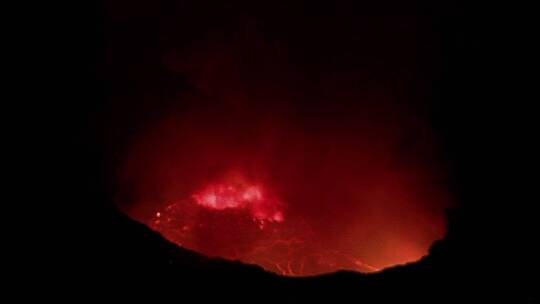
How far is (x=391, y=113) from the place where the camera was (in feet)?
30.7

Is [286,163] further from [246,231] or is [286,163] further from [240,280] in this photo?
[240,280]

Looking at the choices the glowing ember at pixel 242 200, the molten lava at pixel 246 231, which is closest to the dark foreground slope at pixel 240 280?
the molten lava at pixel 246 231

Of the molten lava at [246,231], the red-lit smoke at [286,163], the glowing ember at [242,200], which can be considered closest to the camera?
the molten lava at [246,231]

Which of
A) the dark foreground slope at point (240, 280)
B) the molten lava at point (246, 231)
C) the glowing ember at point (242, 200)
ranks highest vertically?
the glowing ember at point (242, 200)

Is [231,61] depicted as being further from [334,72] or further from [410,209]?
[410,209]

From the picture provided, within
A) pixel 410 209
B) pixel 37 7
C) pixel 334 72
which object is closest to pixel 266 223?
pixel 410 209

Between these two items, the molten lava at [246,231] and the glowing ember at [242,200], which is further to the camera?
the glowing ember at [242,200]

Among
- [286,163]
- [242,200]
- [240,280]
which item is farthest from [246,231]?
[240,280]

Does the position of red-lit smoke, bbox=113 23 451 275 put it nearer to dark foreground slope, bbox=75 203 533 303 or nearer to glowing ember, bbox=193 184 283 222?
glowing ember, bbox=193 184 283 222

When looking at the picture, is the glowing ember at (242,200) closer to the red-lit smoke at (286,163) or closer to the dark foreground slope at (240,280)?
the red-lit smoke at (286,163)

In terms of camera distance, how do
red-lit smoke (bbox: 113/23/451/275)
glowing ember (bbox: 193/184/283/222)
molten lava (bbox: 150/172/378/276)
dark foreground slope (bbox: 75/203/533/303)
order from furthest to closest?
glowing ember (bbox: 193/184/283/222)
red-lit smoke (bbox: 113/23/451/275)
molten lava (bbox: 150/172/378/276)
dark foreground slope (bbox: 75/203/533/303)

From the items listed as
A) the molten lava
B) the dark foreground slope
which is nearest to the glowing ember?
the molten lava

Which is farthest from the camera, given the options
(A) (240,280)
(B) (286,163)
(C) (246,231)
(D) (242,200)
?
(B) (286,163)

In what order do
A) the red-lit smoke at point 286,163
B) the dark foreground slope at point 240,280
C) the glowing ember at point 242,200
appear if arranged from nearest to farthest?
the dark foreground slope at point 240,280, the red-lit smoke at point 286,163, the glowing ember at point 242,200
